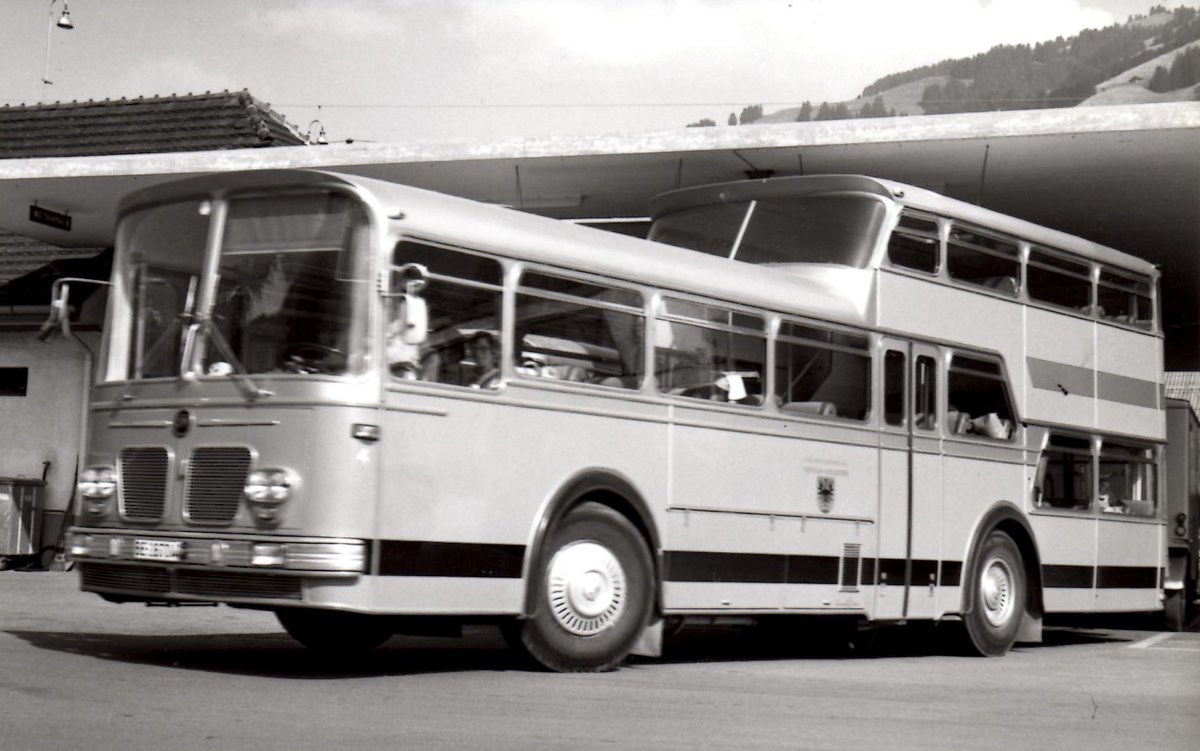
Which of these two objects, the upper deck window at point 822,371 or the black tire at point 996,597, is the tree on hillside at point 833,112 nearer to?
the black tire at point 996,597

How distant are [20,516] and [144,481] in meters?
13.9

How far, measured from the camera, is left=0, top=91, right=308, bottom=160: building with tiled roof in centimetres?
2662

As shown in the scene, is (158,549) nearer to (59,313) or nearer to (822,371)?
(59,313)

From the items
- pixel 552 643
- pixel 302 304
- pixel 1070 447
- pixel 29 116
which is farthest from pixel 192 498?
pixel 29 116

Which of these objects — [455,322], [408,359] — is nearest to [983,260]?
[455,322]

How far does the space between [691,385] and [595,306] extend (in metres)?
1.11

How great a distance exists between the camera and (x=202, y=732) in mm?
7250

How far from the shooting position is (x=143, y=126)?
2745cm

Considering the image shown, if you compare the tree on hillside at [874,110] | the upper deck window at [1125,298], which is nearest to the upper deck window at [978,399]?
the upper deck window at [1125,298]

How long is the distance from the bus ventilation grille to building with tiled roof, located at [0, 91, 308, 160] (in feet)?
50.2

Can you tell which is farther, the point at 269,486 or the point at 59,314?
the point at 59,314

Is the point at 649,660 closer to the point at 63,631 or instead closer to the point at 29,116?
the point at 63,631

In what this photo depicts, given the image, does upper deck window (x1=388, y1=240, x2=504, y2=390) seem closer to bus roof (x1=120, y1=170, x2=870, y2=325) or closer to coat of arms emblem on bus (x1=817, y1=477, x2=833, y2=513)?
bus roof (x1=120, y1=170, x2=870, y2=325)

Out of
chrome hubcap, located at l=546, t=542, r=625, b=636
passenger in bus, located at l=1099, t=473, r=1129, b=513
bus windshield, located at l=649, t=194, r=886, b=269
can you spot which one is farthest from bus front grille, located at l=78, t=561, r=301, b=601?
passenger in bus, located at l=1099, t=473, r=1129, b=513
